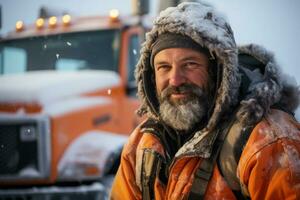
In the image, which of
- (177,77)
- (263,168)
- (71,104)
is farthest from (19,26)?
(263,168)

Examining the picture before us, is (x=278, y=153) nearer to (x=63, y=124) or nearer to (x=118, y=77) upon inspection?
(x=63, y=124)

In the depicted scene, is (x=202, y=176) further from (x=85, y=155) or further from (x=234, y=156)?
(x=85, y=155)

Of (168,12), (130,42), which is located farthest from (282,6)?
(168,12)

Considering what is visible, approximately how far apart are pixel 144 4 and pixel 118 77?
0.89 meters

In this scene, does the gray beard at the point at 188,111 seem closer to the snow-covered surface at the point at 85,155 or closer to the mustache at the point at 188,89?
the mustache at the point at 188,89

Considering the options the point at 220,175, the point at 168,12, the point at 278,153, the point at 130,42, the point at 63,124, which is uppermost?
the point at 168,12

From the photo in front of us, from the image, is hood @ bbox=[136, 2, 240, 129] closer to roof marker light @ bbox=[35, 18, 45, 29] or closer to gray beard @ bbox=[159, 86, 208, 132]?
gray beard @ bbox=[159, 86, 208, 132]

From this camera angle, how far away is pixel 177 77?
6.89ft

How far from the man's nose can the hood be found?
6.1 inches

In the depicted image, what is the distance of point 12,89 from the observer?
5016 mm

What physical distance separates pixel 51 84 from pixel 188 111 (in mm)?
3121

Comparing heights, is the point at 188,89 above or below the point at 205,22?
below

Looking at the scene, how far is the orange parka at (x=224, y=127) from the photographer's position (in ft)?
5.66

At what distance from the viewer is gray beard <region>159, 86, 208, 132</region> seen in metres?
2.12
